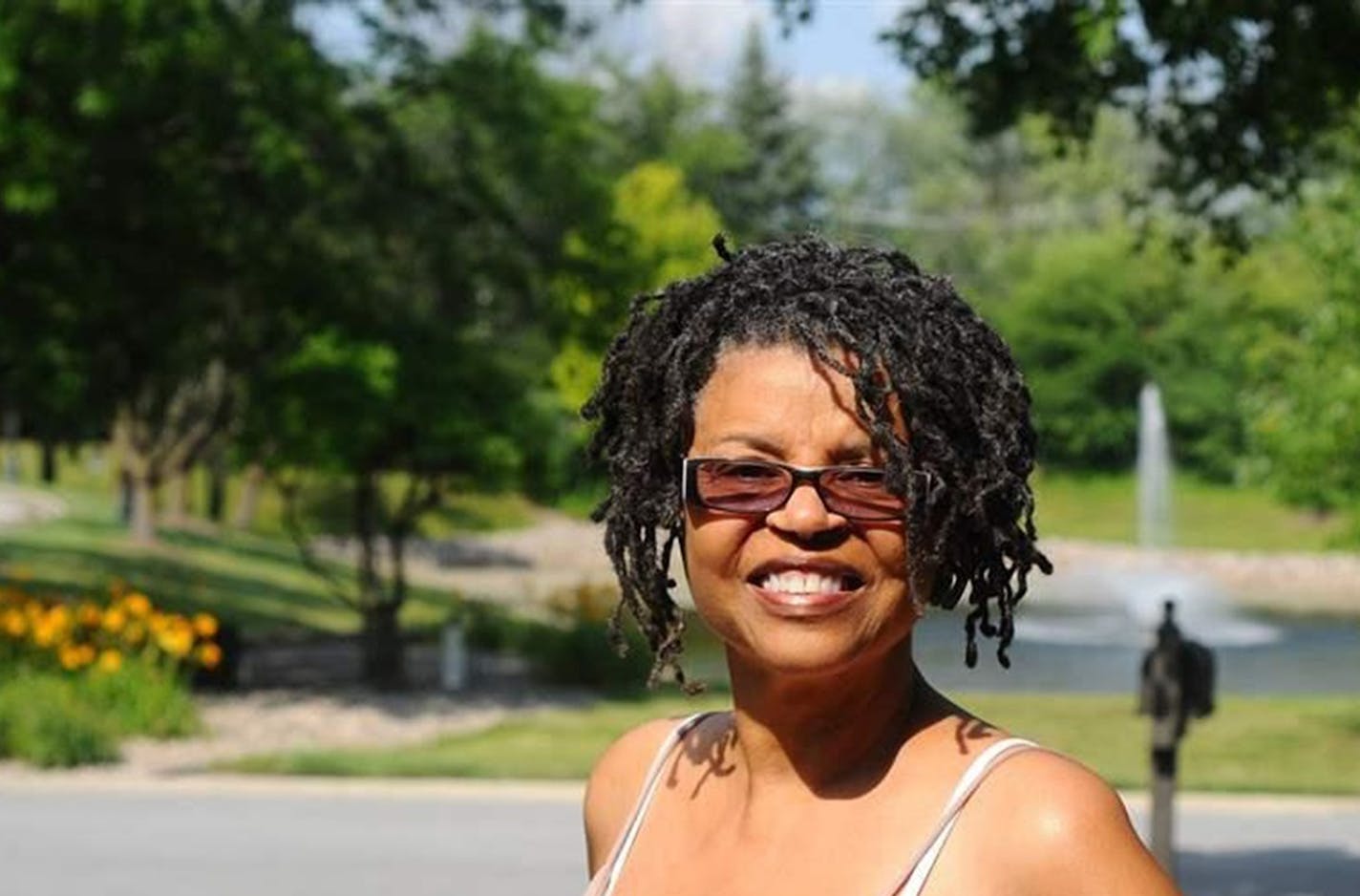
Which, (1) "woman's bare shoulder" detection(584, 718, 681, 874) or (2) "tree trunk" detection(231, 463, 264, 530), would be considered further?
(2) "tree trunk" detection(231, 463, 264, 530)

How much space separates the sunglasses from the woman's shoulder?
38 cm

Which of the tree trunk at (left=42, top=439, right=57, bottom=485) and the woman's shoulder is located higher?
the woman's shoulder

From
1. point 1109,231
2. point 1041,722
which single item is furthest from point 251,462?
point 1109,231

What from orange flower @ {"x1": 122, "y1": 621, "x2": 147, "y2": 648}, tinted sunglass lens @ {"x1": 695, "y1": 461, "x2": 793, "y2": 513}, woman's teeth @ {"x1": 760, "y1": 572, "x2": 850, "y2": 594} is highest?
tinted sunglass lens @ {"x1": 695, "y1": 461, "x2": 793, "y2": 513}

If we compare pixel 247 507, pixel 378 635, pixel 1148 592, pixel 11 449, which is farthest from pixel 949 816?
pixel 11 449

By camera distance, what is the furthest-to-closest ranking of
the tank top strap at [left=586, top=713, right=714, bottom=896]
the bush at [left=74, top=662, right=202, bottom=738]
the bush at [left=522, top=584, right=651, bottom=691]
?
1. the bush at [left=522, top=584, right=651, bottom=691]
2. the bush at [left=74, top=662, right=202, bottom=738]
3. the tank top strap at [left=586, top=713, right=714, bottom=896]

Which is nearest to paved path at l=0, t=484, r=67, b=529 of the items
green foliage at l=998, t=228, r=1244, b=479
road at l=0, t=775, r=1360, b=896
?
green foliage at l=998, t=228, r=1244, b=479

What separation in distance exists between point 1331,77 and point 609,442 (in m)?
7.53

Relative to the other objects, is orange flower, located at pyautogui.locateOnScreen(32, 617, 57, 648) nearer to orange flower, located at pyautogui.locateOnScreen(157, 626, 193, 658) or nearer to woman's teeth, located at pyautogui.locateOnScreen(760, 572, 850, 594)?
orange flower, located at pyautogui.locateOnScreen(157, 626, 193, 658)

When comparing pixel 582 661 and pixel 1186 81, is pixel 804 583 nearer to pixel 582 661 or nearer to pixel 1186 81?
pixel 1186 81

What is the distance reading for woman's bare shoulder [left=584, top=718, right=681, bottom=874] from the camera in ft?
8.39

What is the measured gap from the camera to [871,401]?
216 centimetres

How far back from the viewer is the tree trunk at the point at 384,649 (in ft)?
76.6

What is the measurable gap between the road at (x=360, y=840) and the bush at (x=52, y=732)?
0.37 metres
